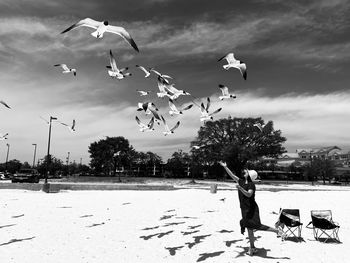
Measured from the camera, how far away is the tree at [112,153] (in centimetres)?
8756

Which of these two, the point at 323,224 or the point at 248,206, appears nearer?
the point at 248,206

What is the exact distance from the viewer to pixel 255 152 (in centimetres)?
5544

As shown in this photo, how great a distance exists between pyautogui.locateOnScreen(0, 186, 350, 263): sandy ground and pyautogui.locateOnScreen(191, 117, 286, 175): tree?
36.2 m

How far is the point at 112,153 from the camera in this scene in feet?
287

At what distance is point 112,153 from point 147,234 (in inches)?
3043

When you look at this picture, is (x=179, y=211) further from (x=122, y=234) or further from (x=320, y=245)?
(x=320, y=245)

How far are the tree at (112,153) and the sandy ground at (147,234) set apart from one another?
68924mm

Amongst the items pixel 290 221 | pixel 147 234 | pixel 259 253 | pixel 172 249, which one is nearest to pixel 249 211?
pixel 259 253

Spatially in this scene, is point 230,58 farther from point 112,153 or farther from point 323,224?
point 112,153

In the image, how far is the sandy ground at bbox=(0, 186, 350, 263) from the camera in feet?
29.1

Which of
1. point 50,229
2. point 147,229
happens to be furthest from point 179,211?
point 50,229

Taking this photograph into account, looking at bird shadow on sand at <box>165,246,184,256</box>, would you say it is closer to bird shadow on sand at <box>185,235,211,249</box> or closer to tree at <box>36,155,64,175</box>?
bird shadow on sand at <box>185,235,211,249</box>

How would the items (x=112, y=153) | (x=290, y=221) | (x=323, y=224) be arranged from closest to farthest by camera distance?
(x=323, y=224) < (x=290, y=221) < (x=112, y=153)

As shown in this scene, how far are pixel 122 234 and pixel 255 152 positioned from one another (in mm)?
45930
